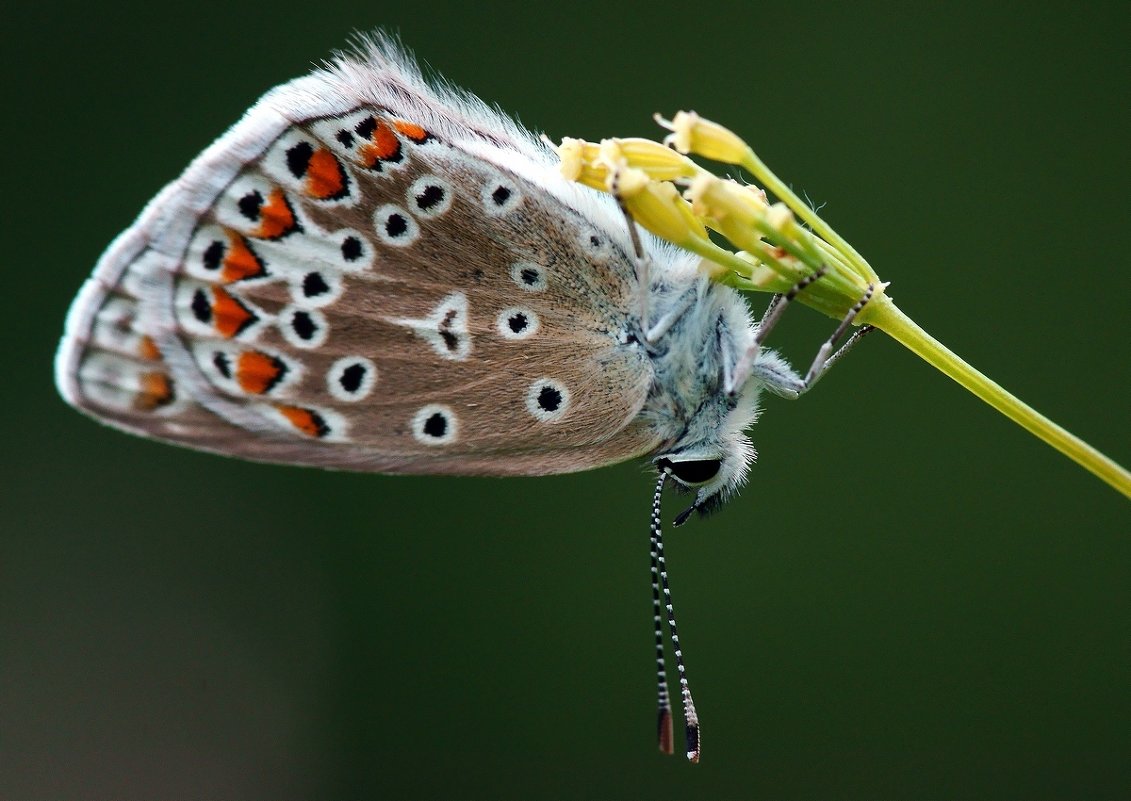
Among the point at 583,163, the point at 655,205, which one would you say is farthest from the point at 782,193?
the point at 583,163

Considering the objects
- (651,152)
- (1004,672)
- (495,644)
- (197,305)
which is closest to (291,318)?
(197,305)

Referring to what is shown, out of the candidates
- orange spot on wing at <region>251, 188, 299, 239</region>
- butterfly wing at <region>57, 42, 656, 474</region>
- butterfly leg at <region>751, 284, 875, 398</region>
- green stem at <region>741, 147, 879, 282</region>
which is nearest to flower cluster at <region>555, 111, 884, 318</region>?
green stem at <region>741, 147, 879, 282</region>

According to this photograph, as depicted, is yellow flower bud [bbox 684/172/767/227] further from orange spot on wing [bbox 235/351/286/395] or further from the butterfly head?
orange spot on wing [bbox 235/351/286/395]

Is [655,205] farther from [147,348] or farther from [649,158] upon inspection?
[147,348]

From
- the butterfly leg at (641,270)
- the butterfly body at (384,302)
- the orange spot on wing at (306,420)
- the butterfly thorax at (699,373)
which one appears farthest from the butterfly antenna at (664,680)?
the orange spot on wing at (306,420)

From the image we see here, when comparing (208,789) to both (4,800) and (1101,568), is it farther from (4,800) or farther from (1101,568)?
(1101,568)

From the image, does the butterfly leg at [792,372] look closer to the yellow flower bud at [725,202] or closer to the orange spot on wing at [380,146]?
the yellow flower bud at [725,202]
